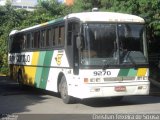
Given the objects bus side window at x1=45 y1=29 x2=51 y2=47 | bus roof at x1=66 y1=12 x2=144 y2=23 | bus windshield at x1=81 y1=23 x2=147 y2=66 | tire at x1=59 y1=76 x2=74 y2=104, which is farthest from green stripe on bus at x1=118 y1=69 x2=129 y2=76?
bus side window at x1=45 y1=29 x2=51 y2=47

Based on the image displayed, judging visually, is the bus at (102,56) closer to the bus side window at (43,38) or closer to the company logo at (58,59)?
the company logo at (58,59)

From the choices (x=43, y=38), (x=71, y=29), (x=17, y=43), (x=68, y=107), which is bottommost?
(x=68, y=107)

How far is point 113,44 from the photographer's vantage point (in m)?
15.6

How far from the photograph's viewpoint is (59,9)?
39.6 meters

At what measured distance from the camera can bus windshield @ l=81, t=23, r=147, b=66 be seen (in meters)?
15.2

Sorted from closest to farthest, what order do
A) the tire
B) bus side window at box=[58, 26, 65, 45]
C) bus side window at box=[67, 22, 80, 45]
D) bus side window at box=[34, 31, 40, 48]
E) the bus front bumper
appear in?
the bus front bumper, bus side window at box=[67, 22, 80, 45], the tire, bus side window at box=[58, 26, 65, 45], bus side window at box=[34, 31, 40, 48]

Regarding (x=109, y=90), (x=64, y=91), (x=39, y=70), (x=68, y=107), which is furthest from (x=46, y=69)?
(x=109, y=90)

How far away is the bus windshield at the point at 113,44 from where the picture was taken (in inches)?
600

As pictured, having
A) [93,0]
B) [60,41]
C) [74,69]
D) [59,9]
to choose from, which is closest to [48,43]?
[60,41]

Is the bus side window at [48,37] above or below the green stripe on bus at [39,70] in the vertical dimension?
above

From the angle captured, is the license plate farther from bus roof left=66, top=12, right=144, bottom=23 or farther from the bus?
bus roof left=66, top=12, right=144, bottom=23

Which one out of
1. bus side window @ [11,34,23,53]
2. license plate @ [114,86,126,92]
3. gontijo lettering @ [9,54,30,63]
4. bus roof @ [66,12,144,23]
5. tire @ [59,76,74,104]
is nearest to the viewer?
license plate @ [114,86,126,92]

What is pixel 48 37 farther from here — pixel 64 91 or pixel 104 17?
pixel 104 17

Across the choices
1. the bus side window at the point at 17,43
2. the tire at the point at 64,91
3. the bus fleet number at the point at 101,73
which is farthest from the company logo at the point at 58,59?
the bus side window at the point at 17,43
